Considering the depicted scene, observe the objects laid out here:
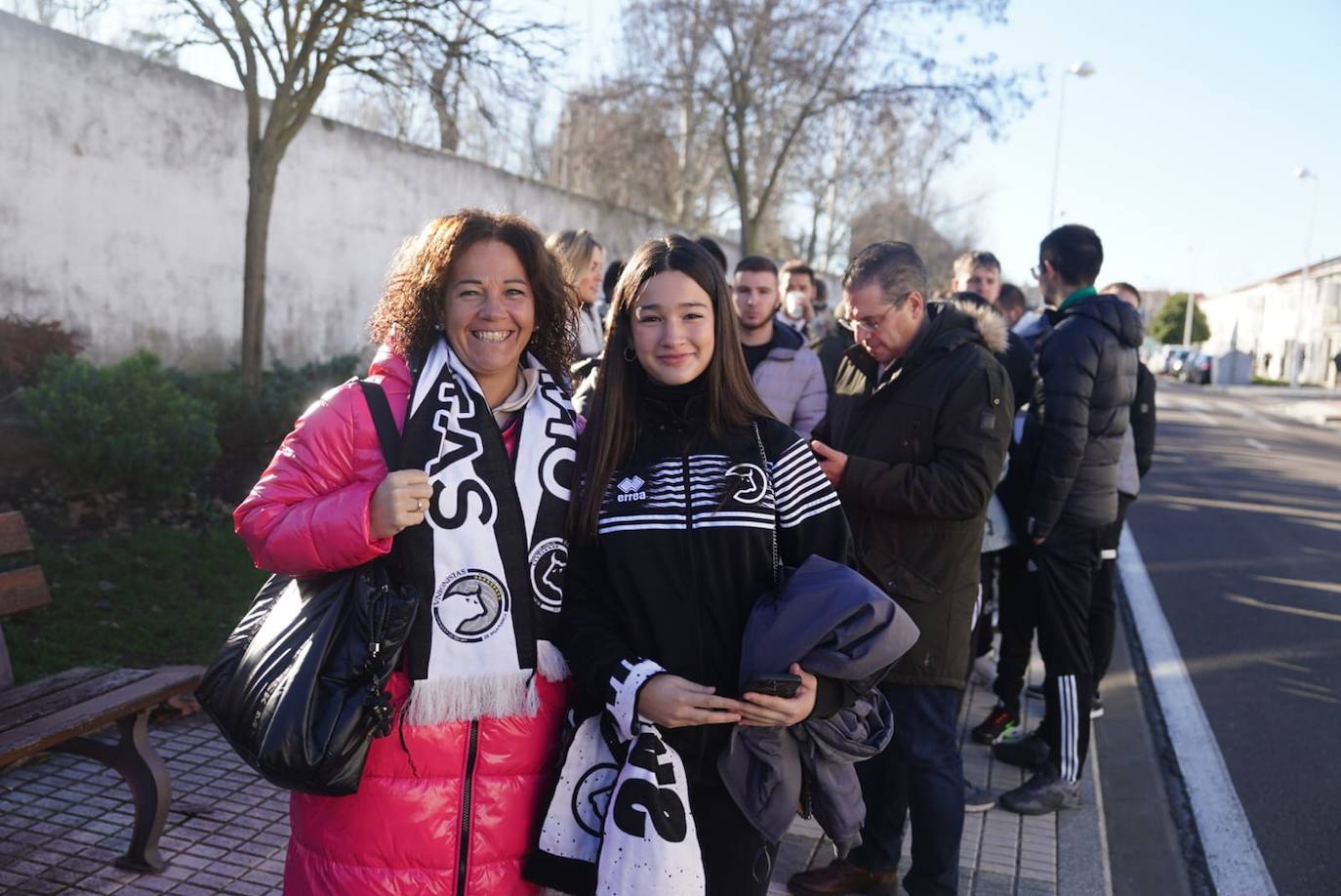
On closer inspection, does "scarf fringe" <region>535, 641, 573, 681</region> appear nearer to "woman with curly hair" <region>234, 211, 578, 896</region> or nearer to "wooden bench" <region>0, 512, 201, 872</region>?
"woman with curly hair" <region>234, 211, 578, 896</region>

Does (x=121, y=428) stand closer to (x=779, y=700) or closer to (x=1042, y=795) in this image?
(x=1042, y=795)

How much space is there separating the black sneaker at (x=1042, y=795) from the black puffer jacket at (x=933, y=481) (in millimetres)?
1388

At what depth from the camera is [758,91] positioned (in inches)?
752

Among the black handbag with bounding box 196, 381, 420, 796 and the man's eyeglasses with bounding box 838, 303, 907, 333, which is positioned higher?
the man's eyeglasses with bounding box 838, 303, 907, 333

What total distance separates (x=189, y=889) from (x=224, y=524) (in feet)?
→ 13.6

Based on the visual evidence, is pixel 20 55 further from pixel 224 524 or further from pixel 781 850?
pixel 781 850

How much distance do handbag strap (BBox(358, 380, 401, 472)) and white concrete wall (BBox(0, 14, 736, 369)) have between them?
8.41 m

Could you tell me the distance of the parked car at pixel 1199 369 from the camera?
173 feet

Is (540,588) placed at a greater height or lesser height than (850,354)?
lesser

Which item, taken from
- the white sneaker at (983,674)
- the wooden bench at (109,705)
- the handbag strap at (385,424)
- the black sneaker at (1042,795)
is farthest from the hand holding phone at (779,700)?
the white sneaker at (983,674)

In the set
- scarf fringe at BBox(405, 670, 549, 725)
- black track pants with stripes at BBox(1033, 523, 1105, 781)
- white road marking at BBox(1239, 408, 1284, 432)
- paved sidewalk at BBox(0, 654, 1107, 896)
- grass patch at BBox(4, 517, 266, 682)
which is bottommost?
paved sidewalk at BBox(0, 654, 1107, 896)

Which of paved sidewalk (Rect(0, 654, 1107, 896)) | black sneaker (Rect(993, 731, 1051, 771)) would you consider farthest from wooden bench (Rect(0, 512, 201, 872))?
black sneaker (Rect(993, 731, 1051, 771))

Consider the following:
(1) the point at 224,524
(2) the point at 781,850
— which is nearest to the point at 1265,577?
(2) the point at 781,850

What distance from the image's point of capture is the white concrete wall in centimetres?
910
